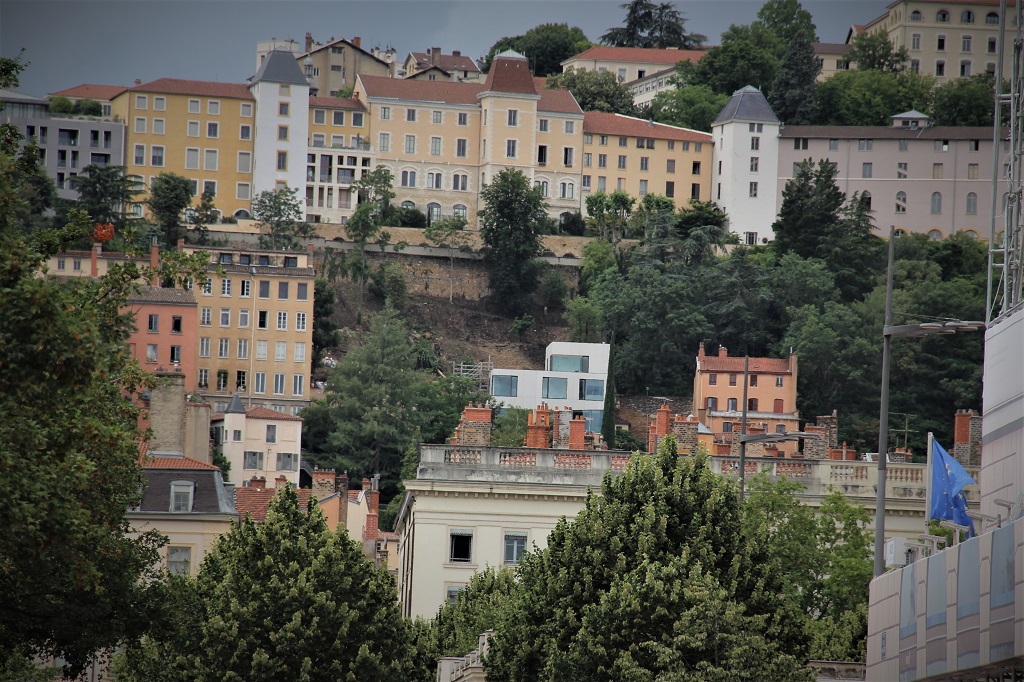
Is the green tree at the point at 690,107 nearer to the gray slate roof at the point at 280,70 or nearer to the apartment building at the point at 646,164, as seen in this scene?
the apartment building at the point at 646,164

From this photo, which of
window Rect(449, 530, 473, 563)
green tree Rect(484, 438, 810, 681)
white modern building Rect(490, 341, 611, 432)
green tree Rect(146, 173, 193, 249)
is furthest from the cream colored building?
green tree Rect(484, 438, 810, 681)

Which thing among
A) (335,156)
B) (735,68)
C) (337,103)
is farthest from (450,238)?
(735,68)

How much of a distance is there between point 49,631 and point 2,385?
8.84 metres

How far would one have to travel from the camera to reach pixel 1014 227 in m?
35.5

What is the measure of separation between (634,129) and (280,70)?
33368 mm

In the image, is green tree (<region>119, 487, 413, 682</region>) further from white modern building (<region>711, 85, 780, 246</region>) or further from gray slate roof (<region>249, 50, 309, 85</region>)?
white modern building (<region>711, 85, 780, 246</region>)

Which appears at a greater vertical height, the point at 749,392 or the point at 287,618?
the point at 749,392

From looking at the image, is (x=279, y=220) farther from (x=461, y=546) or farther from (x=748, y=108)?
(x=461, y=546)

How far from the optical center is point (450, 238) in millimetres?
162250

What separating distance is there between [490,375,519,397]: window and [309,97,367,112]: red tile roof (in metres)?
45.4

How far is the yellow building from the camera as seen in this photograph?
165500 millimetres

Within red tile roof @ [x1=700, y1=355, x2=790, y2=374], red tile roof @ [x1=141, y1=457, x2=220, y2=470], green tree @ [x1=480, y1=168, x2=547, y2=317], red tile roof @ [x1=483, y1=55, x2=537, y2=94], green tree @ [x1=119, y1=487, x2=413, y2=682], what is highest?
red tile roof @ [x1=483, y1=55, x2=537, y2=94]

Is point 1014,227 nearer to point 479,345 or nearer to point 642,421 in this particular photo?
point 642,421

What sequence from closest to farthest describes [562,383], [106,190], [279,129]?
[562,383], [106,190], [279,129]
